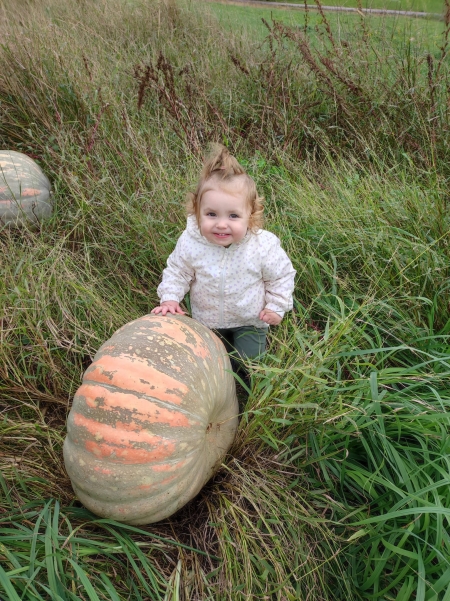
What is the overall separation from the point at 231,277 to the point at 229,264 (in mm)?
56

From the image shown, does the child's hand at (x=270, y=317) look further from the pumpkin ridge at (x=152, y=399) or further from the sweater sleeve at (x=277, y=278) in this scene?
the pumpkin ridge at (x=152, y=399)

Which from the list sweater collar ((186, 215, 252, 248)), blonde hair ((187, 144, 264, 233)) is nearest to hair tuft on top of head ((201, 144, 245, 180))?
Result: blonde hair ((187, 144, 264, 233))

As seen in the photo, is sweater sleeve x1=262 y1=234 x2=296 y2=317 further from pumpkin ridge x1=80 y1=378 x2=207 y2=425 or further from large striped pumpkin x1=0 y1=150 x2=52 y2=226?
large striped pumpkin x1=0 y1=150 x2=52 y2=226

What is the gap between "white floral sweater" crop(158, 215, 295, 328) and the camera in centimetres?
206

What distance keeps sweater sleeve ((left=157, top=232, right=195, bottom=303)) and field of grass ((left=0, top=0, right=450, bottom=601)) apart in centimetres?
35

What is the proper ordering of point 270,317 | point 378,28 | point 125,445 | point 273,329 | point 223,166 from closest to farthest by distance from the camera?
1. point 125,445
2. point 223,166
3. point 270,317
4. point 273,329
5. point 378,28

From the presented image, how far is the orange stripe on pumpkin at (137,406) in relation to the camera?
1553 mm

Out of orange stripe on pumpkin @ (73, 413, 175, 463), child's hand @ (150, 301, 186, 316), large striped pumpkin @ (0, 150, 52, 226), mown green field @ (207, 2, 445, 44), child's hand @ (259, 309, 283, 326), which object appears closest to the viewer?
orange stripe on pumpkin @ (73, 413, 175, 463)

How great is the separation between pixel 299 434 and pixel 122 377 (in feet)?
2.23

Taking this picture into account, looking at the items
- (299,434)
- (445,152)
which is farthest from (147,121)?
(299,434)

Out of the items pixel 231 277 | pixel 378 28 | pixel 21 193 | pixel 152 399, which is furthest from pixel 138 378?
pixel 378 28

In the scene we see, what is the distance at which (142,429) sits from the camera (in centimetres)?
154

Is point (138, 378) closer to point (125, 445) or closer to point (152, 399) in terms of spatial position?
point (152, 399)

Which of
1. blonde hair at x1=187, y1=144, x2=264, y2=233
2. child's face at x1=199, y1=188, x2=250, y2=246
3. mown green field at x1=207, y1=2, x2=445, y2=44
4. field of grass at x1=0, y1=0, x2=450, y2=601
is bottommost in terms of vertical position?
field of grass at x1=0, y1=0, x2=450, y2=601
